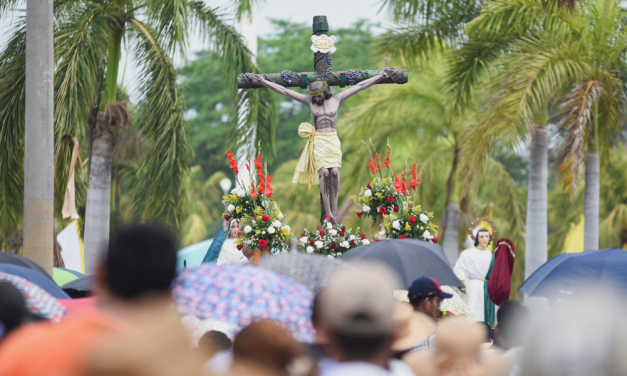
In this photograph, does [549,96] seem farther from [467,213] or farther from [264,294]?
[264,294]

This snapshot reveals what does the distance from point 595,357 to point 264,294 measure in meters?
1.61

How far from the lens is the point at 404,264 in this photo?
17.8 feet

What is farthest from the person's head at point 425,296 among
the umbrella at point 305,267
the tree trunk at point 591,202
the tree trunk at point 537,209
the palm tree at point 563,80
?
the tree trunk at point 591,202

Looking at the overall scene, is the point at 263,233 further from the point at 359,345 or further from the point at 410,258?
the point at 359,345

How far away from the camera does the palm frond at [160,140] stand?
11078 millimetres

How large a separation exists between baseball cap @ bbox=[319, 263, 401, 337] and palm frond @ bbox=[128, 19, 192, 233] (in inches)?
346

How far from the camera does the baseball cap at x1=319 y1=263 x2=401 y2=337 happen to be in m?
2.45

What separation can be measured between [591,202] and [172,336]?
10186 millimetres

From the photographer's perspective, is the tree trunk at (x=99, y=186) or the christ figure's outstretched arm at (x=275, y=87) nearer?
the christ figure's outstretched arm at (x=275, y=87)

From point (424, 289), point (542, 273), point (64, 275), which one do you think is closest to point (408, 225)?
point (542, 273)

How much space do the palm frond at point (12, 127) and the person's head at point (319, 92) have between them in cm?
402

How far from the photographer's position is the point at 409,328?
367 cm

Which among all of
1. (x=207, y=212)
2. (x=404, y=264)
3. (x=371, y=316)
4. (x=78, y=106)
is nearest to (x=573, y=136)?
(x=404, y=264)

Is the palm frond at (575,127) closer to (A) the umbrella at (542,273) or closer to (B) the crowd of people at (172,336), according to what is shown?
(A) the umbrella at (542,273)
